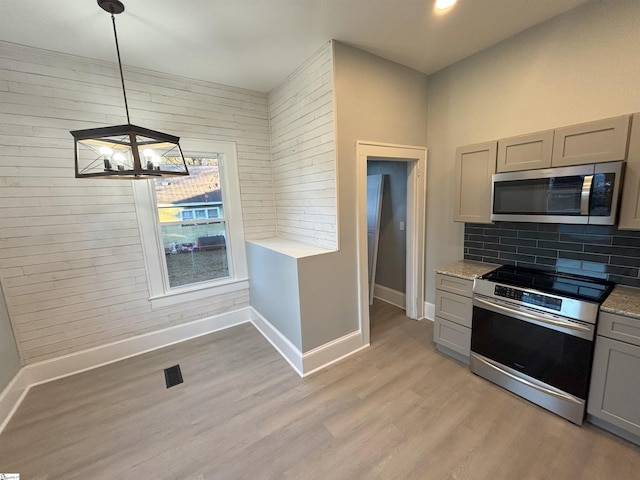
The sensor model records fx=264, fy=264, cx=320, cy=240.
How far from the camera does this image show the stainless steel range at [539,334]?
177 centimetres

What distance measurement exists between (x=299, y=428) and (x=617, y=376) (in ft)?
6.92

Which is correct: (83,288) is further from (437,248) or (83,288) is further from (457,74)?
(457,74)

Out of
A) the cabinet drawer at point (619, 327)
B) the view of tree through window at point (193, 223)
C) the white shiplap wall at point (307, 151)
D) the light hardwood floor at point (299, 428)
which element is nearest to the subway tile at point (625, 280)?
the cabinet drawer at point (619, 327)

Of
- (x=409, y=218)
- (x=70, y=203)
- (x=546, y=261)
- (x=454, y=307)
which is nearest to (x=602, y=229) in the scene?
(x=546, y=261)

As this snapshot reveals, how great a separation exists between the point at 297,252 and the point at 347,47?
193 centimetres

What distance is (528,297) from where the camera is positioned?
77.5 inches

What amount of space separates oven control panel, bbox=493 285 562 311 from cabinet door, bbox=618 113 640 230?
0.64 m

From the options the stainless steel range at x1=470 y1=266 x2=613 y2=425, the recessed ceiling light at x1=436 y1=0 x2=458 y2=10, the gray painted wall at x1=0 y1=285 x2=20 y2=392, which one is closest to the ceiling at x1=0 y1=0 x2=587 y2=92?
the recessed ceiling light at x1=436 y1=0 x2=458 y2=10

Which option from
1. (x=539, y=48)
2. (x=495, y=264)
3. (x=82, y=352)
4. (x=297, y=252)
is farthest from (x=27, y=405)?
(x=539, y=48)

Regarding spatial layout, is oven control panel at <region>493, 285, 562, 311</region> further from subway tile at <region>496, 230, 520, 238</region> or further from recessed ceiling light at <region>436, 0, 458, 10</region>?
recessed ceiling light at <region>436, 0, 458, 10</region>

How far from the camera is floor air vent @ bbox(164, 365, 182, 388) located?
248cm

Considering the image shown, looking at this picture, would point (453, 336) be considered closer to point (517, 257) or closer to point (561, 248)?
point (517, 257)

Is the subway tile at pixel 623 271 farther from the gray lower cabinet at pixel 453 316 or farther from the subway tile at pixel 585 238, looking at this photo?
the gray lower cabinet at pixel 453 316

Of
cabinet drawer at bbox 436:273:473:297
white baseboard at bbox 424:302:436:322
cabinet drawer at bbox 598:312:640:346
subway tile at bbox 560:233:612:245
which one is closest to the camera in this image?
cabinet drawer at bbox 598:312:640:346
